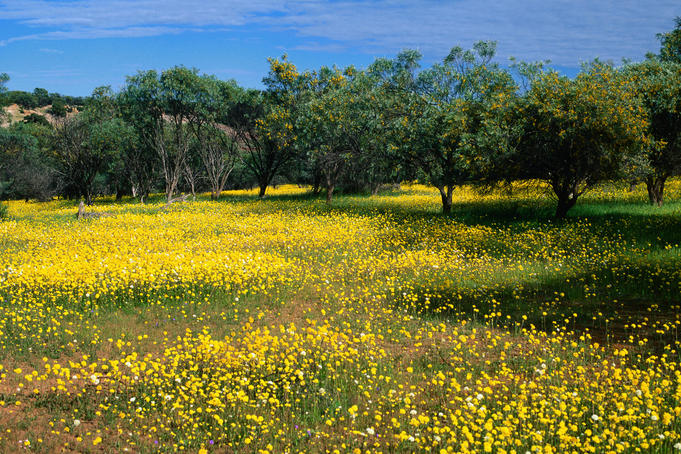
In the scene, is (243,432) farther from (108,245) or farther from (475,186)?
(475,186)

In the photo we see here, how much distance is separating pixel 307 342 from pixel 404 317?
6.72 feet

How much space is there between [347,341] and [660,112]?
20556 millimetres

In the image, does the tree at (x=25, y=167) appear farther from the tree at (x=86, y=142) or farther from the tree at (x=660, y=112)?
the tree at (x=660, y=112)

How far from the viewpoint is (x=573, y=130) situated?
61.1 feet

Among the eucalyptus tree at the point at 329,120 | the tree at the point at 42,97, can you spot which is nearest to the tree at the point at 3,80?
the eucalyptus tree at the point at 329,120

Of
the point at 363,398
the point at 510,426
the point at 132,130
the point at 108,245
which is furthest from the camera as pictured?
the point at 132,130

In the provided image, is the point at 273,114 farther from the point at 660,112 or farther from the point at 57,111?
the point at 57,111

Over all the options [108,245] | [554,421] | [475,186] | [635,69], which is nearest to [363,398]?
[554,421]

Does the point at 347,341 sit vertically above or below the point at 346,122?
below

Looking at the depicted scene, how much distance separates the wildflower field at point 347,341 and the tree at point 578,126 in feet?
9.07

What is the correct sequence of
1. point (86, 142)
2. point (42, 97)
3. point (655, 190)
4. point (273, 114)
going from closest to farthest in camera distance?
1. point (655, 190)
2. point (273, 114)
3. point (86, 142)
4. point (42, 97)

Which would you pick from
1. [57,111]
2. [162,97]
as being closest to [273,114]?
[162,97]

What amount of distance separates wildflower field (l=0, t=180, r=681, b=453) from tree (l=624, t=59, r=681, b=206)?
362cm

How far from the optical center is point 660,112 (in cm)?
2117
